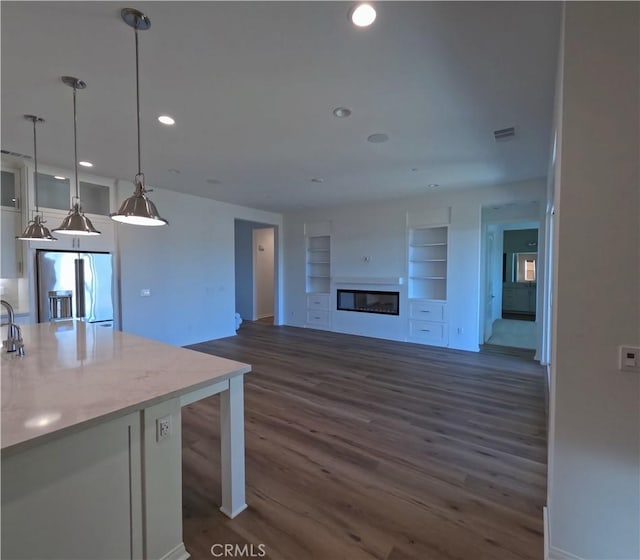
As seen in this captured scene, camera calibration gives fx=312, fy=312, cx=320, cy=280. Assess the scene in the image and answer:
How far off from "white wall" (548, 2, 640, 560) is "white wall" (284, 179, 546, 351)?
420 cm

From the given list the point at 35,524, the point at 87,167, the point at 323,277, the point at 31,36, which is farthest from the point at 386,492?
the point at 323,277

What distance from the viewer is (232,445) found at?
5.90 feet

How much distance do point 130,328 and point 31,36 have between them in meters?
Result: 4.05

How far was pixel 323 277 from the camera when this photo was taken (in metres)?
7.77

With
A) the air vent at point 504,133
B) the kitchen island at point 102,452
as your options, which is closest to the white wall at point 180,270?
the kitchen island at point 102,452

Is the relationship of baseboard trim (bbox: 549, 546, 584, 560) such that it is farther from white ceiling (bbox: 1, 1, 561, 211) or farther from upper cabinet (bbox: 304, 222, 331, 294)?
upper cabinet (bbox: 304, 222, 331, 294)

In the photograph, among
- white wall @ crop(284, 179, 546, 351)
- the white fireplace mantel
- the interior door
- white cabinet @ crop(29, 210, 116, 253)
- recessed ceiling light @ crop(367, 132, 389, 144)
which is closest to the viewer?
recessed ceiling light @ crop(367, 132, 389, 144)

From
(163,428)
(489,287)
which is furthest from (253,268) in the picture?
(163,428)

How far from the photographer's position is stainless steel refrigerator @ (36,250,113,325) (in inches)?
156

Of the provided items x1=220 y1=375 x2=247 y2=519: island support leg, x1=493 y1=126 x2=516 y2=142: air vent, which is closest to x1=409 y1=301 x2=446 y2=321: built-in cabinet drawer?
x1=493 y1=126 x2=516 y2=142: air vent

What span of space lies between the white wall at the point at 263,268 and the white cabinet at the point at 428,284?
4.48 metres

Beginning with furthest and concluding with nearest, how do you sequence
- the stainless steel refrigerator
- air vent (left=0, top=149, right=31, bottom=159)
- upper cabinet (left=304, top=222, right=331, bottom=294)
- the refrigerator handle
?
upper cabinet (left=304, top=222, right=331, bottom=294)
the refrigerator handle
the stainless steel refrigerator
air vent (left=0, top=149, right=31, bottom=159)

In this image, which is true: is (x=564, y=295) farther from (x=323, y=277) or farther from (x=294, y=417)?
(x=323, y=277)

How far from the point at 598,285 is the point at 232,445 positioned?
2009 millimetres
